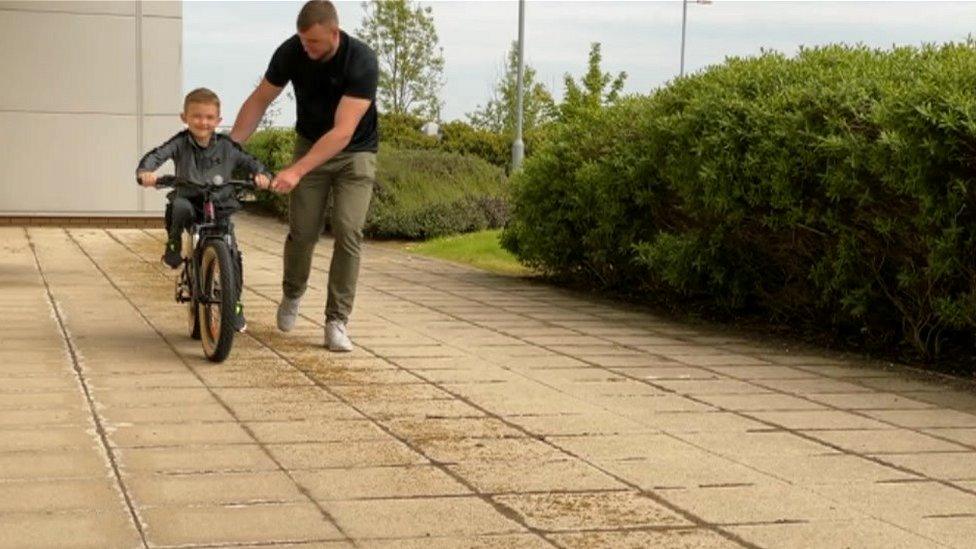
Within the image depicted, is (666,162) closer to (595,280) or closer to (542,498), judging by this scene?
(595,280)

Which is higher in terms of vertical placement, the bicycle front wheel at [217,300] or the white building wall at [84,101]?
the white building wall at [84,101]

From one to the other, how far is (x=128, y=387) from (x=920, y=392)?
3.83 meters

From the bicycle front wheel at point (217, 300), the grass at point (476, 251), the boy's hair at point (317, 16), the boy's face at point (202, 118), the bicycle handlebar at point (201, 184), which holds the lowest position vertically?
the grass at point (476, 251)

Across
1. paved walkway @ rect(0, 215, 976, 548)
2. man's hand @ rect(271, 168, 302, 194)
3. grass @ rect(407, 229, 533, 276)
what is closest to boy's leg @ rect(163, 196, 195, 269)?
paved walkway @ rect(0, 215, 976, 548)

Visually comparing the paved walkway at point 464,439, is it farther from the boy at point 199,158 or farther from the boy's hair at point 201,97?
the boy's hair at point 201,97

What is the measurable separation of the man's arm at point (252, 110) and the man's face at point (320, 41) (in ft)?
1.65

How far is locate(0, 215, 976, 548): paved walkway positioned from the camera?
4914 millimetres

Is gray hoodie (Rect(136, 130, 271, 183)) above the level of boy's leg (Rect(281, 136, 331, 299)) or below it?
above

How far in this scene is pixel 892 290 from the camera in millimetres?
9047

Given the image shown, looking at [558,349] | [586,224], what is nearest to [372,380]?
[558,349]

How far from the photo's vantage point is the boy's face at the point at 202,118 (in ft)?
28.9

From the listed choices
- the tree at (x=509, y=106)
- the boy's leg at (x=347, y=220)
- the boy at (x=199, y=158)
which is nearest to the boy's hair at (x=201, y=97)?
the boy at (x=199, y=158)

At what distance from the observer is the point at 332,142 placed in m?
8.43

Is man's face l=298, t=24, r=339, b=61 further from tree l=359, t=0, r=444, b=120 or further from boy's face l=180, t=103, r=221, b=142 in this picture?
tree l=359, t=0, r=444, b=120
